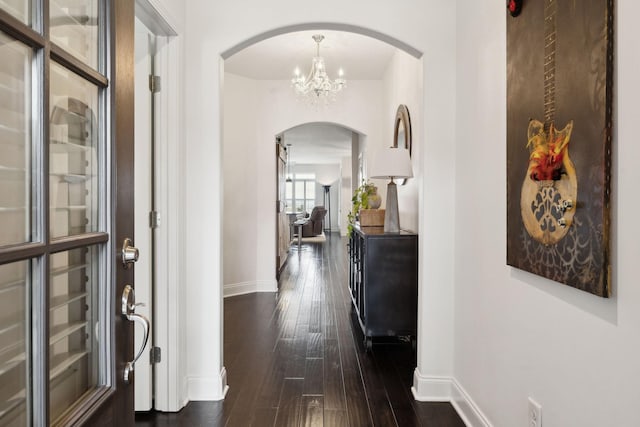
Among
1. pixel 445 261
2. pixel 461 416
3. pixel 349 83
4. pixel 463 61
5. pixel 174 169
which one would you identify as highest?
pixel 349 83

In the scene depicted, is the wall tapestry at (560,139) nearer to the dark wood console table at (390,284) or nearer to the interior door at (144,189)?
the dark wood console table at (390,284)

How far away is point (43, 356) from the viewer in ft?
2.56

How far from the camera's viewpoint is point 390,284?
3.22m

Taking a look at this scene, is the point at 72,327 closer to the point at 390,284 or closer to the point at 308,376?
the point at 308,376

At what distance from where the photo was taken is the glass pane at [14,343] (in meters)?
0.72

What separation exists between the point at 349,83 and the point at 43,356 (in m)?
5.26

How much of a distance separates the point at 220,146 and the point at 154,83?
48 cm

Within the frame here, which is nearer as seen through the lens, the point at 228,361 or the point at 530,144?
the point at 530,144

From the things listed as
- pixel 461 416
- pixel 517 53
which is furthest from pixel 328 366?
pixel 517 53

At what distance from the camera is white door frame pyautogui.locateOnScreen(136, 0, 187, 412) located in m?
2.34

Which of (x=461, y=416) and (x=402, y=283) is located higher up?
(x=402, y=283)

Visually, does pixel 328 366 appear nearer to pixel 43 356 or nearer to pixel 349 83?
pixel 43 356

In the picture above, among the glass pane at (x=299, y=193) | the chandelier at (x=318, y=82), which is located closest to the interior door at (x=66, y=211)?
the chandelier at (x=318, y=82)

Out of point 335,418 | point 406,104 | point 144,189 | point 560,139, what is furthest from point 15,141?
point 406,104
